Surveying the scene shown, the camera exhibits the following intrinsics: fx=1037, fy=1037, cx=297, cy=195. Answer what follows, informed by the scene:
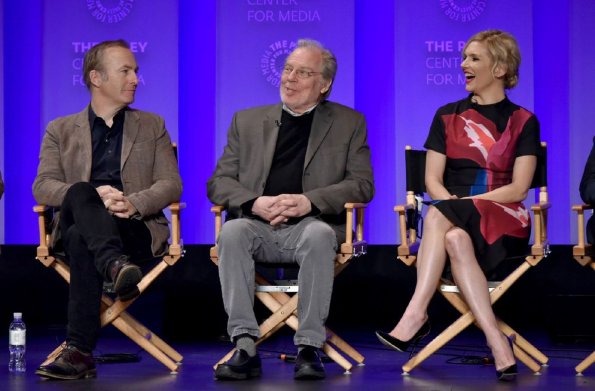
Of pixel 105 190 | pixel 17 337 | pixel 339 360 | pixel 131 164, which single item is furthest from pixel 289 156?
pixel 17 337

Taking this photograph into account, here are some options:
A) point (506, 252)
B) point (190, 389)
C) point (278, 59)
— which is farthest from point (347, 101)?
point (190, 389)

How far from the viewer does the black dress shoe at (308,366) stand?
13.5 ft

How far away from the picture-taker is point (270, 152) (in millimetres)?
4715

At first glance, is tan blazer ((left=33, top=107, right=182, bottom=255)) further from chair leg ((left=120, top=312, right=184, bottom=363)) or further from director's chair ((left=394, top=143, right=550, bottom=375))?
director's chair ((left=394, top=143, right=550, bottom=375))

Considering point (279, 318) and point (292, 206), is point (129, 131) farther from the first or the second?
point (279, 318)

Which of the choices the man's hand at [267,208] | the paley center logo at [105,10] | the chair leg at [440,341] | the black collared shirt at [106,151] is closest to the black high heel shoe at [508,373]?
the chair leg at [440,341]

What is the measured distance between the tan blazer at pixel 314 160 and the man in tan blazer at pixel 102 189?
0.91 ft

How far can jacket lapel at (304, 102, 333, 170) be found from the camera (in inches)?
184

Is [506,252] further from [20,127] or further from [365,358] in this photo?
[20,127]

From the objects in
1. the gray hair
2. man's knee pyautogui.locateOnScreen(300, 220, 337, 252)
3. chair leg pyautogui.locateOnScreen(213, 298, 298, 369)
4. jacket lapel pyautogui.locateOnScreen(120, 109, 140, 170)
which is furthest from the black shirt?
jacket lapel pyautogui.locateOnScreen(120, 109, 140, 170)

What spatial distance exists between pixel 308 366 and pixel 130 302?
85 centimetres

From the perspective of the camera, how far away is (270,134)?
4.77 meters

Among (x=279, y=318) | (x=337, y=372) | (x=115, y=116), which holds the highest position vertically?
(x=115, y=116)

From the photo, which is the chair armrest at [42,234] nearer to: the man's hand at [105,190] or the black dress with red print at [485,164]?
the man's hand at [105,190]
